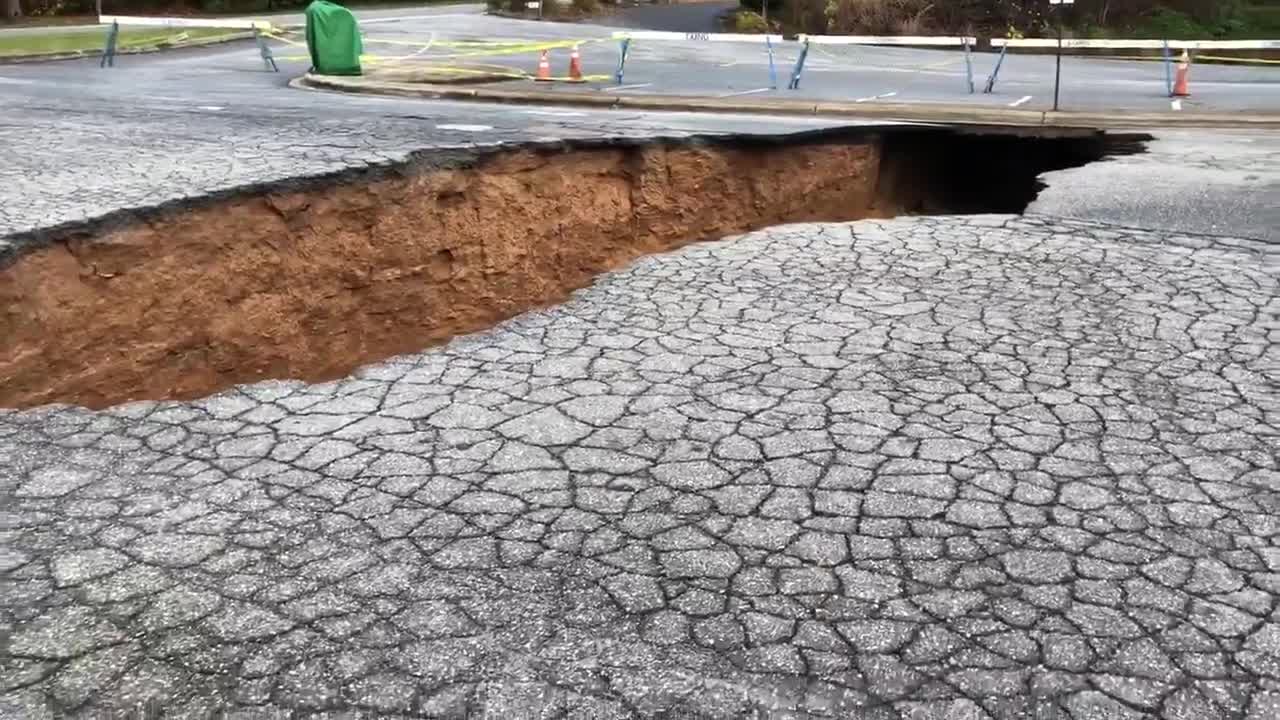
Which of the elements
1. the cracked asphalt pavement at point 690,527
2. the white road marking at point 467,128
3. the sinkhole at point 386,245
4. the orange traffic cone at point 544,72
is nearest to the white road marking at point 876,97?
the sinkhole at point 386,245

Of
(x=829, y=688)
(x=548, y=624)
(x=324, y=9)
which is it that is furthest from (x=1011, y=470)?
(x=324, y=9)

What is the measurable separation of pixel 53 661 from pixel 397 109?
33.2ft

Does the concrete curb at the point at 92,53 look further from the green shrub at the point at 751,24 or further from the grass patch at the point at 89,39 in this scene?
the green shrub at the point at 751,24

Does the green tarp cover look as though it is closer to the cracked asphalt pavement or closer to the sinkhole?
the sinkhole

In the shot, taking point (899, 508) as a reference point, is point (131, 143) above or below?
above

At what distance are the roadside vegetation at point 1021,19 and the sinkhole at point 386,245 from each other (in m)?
19.7

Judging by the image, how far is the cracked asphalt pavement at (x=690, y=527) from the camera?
122 inches

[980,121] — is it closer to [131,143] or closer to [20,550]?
[131,143]

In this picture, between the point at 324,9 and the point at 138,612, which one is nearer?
the point at 138,612

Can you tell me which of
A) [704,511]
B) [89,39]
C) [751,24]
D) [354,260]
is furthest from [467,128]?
[751,24]

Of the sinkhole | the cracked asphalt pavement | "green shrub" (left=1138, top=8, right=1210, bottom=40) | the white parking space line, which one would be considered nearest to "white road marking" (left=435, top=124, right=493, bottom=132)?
the sinkhole

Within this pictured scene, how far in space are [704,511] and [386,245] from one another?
4151 mm

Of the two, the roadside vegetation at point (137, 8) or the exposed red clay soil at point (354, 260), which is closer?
the exposed red clay soil at point (354, 260)

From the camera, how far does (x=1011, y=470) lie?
437cm
